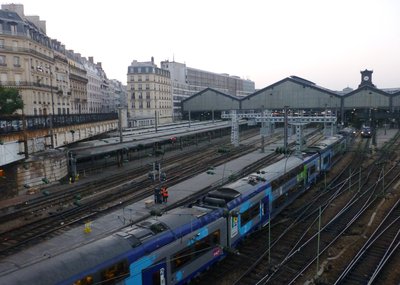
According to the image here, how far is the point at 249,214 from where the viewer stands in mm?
18844

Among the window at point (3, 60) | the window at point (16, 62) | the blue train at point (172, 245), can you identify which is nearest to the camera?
the blue train at point (172, 245)

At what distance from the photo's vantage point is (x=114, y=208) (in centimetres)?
2630

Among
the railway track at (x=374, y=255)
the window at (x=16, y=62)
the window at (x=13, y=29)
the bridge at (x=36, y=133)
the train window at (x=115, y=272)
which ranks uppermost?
the window at (x=13, y=29)

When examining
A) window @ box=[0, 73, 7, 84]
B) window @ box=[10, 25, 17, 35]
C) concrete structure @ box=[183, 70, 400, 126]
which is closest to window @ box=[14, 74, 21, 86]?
window @ box=[0, 73, 7, 84]

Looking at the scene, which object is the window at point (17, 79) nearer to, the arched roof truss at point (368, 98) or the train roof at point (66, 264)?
the train roof at point (66, 264)

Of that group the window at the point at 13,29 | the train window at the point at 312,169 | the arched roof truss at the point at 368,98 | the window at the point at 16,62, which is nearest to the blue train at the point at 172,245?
the train window at the point at 312,169

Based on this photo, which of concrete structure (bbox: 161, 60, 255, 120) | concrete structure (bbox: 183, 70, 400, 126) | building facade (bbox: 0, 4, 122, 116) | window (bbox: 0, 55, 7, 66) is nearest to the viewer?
window (bbox: 0, 55, 7, 66)

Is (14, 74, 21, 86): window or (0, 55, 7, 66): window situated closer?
(0, 55, 7, 66): window

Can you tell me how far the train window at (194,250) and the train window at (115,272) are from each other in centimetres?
238

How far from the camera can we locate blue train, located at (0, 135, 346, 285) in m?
10.7

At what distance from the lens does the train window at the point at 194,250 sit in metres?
13.8

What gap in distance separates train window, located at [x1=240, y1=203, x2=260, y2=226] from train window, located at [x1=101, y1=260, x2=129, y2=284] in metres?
7.93

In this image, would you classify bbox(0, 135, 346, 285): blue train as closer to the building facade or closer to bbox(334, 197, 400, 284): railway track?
bbox(334, 197, 400, 284): railway track

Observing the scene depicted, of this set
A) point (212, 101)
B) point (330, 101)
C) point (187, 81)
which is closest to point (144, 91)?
point (212, 101)
